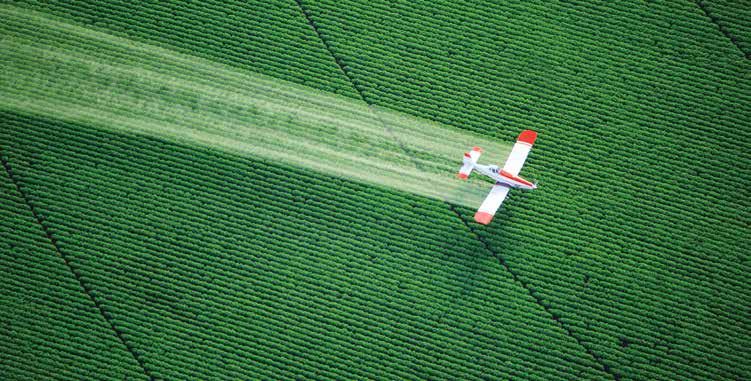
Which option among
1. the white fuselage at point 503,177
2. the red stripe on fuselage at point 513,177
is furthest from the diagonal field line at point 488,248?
the red stripe on fuselage at point 513,177

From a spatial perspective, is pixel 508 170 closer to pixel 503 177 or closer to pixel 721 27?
pixel 503 177

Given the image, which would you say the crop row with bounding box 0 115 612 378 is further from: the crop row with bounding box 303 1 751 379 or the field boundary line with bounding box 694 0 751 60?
the field boundary line with bounding box 694 0 751 60

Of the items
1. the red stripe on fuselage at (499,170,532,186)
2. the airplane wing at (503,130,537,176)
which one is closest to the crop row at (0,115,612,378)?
the red stripe on fuselage at (499,170,532,186)

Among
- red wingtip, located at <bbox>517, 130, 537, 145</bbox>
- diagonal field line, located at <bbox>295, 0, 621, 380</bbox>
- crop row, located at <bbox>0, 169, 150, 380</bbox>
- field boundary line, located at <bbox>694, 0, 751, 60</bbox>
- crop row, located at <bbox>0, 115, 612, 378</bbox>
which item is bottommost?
crop row, located at <bbox>0, 169, 150, 380</bbox>

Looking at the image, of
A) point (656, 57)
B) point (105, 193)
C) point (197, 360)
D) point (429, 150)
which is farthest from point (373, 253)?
point (656, 57)

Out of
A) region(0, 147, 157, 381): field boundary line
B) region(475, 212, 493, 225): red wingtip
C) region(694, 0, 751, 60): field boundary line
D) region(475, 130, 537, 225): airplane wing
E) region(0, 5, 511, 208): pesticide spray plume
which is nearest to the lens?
region(475, 212, 493, 225): red wingtip

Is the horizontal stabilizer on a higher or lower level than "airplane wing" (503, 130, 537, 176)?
lower

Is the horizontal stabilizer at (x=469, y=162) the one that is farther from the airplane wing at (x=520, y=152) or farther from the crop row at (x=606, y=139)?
the crop row at (x=606, y=139)

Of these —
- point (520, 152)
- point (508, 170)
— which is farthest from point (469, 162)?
point (520, 152)
